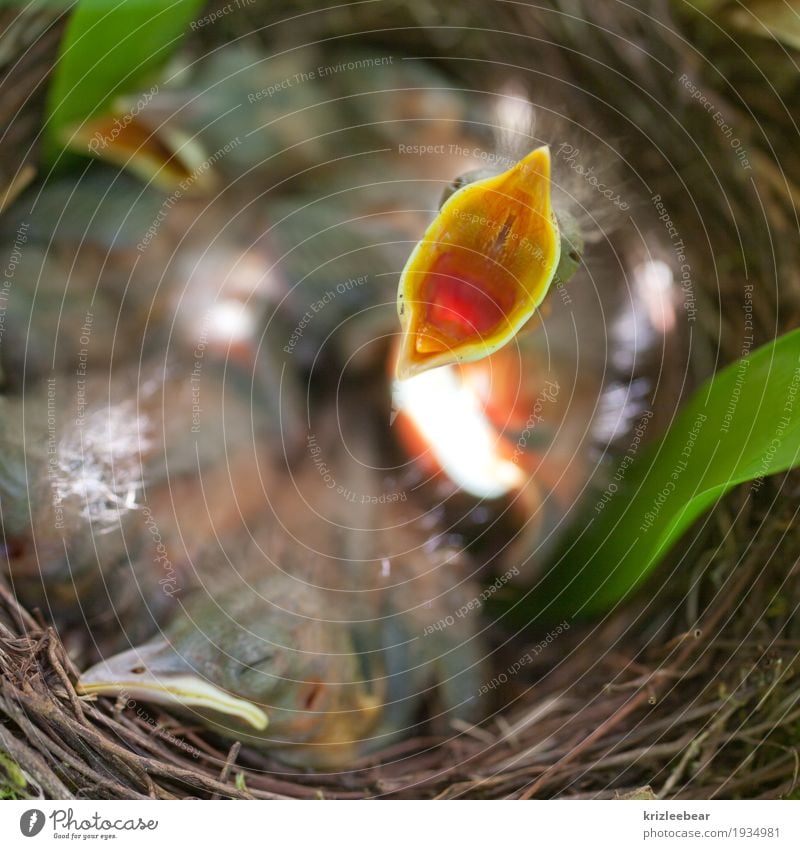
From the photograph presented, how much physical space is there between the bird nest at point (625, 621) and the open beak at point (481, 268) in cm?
11

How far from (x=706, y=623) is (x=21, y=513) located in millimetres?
458

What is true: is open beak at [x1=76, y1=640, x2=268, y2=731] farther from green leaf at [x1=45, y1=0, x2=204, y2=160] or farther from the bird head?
green leaf at [x1=45, y1=0, x2=204, y2=160]

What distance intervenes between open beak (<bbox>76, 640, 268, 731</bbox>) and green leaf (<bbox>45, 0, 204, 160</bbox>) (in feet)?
1.09

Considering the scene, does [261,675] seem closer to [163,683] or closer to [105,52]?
[163,683]

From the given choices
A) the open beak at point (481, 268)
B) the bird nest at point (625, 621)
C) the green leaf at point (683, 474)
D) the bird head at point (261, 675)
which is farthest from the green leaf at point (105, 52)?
the green leaf at point (683, 474)

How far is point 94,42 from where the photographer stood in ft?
1.65

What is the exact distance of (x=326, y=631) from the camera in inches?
20.2

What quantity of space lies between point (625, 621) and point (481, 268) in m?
0.27

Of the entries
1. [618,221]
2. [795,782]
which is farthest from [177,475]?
[795,782]

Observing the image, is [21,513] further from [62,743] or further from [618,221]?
[618,221]

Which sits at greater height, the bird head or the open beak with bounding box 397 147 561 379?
the open beak with bounding box 397 147 561 379

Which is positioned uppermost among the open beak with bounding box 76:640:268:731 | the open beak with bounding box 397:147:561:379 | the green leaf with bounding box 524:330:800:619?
the open beak with bounding box 397:147:561:379

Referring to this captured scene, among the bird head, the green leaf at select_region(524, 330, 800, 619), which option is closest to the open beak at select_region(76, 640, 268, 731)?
the bird head

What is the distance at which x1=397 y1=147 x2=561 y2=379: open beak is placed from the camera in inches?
19.9
